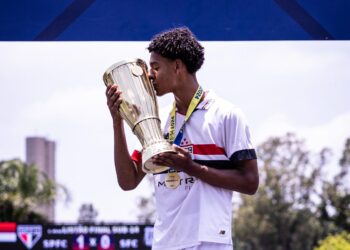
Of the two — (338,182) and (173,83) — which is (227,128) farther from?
(338,182)

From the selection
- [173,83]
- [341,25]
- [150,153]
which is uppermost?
[341,25]

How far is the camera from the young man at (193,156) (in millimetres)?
4062

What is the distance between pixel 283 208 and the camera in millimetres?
52469

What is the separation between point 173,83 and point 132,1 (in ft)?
4.20

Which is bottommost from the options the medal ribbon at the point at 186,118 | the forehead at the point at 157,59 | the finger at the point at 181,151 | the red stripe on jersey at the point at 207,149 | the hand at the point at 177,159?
the hand at the point at 177,159

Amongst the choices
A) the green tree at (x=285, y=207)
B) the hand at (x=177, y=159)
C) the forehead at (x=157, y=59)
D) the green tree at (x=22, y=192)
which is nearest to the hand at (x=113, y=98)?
the forehead at (x=157, y=59)

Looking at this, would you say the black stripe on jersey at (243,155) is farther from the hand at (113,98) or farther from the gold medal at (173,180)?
the hand at (113,98)

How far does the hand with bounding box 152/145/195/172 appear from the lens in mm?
3904

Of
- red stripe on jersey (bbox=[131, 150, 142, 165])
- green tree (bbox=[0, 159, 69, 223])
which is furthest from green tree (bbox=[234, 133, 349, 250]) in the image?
red stripe on jersey (bbox=[131, 150, 142, 165])

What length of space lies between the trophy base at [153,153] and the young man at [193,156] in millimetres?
52

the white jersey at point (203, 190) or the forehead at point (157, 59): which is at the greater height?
the forehead at point (157, 59)

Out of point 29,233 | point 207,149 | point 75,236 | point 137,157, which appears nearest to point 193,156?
point 207,149

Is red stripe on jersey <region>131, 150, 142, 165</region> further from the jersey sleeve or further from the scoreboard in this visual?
the scoreboard

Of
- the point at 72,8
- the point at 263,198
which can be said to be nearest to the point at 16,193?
the point at 263,198
